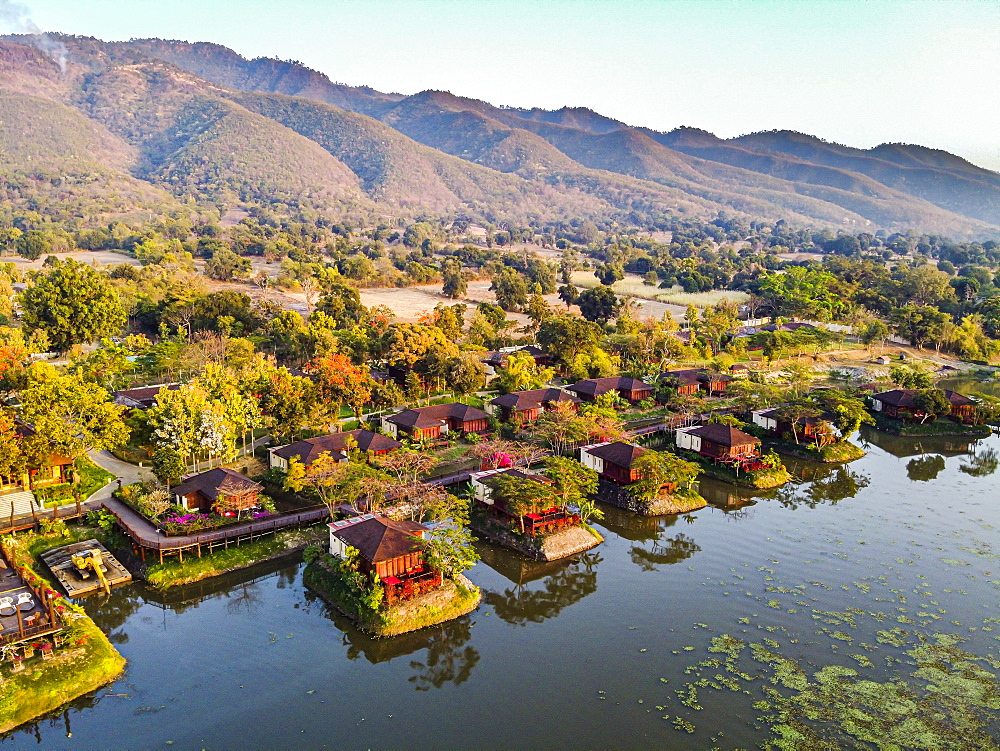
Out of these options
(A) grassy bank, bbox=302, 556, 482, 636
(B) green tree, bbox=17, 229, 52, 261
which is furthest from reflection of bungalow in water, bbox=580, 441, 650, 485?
(B) green tree, bbox=17, 229, 52, 261

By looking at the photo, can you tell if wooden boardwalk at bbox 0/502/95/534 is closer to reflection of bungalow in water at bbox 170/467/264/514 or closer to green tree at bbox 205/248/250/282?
reflection of bungalow in water at bbox 170/467/264/514

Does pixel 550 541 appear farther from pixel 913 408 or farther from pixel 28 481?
pixel 913 408

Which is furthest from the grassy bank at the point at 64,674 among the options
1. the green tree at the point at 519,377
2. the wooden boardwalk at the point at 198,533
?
the green tree at the point at 519,377

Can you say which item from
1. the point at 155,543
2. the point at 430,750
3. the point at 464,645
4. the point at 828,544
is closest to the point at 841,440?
the point at 828,544

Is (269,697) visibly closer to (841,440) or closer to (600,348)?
(841,440)

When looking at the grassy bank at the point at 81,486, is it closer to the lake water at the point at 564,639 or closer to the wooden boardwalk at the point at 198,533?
the wooden boardwalk at the point at 198,533

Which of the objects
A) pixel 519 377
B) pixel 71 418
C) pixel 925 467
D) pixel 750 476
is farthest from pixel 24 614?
pixel 925 467
